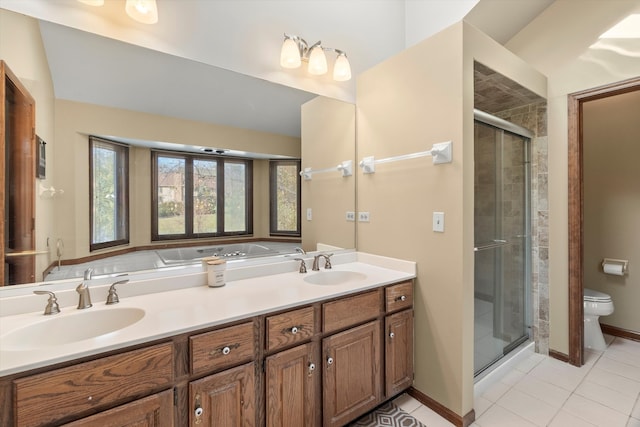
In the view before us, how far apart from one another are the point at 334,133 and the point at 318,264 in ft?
3.40

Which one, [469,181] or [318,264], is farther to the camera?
[318,264]

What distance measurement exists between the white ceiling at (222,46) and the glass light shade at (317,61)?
0.26 feet

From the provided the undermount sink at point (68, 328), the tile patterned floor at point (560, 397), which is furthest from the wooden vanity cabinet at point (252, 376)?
the tile patterned floor at point (560, 397)

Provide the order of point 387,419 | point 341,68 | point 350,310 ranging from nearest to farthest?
point 350,310 → point 387,419 → point 341,68

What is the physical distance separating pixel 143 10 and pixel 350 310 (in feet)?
6.19

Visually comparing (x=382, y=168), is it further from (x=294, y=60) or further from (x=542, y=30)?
(x=542, y=30)

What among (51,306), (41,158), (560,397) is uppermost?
(41,158)

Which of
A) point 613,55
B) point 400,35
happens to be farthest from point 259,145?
point 613,55

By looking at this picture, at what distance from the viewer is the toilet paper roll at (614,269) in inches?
106

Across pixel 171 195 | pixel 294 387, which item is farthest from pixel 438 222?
pixel 171 195

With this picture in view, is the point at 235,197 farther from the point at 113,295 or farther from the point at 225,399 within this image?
the point at 225,399

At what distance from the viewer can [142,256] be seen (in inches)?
61.6

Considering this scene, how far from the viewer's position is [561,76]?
2.33 meters

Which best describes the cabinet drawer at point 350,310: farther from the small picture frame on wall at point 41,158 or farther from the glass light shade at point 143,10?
the glass light shade at point 143,10
